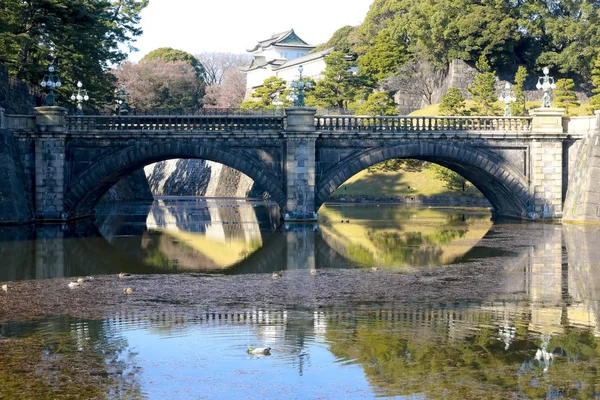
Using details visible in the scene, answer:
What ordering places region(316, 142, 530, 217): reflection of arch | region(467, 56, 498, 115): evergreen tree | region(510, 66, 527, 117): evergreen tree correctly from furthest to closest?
1. region(510, 66, 527, 117): evergreen tree
2. region(467, 56, 498, 115): evergreen tree
3. region(316, 142, 530, 217): reflection of arch

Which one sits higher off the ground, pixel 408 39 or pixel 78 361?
pixel 408 39

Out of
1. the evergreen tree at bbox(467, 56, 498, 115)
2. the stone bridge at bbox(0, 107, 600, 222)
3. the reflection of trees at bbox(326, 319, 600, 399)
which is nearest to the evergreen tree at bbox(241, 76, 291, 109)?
the evergreen tree at bbox(467, 56, 498, 115)

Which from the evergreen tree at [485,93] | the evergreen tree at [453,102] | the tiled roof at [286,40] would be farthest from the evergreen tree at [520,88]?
the tiled roof at [286,40]

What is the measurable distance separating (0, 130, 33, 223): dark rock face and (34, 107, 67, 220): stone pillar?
1091 millimetres

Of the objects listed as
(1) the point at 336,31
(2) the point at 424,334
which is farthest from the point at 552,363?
(1) the point at 336,31

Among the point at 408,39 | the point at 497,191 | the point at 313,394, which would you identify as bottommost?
the point at 313,394

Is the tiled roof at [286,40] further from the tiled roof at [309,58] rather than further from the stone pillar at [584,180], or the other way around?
the stone pillar at [584,180]

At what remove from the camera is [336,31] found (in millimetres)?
112250

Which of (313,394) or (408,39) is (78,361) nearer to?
(313,394)

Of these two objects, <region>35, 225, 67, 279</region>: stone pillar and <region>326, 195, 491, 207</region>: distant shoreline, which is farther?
<region>326, 195, 491, 207</region>: distant shoreline

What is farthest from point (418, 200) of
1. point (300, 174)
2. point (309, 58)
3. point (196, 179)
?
point (309, 58)

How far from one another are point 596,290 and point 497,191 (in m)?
26.0

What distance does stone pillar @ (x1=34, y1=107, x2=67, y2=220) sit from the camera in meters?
41.9

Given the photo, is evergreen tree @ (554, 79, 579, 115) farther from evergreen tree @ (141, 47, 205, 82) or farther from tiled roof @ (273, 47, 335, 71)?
evergreen tree @ (141, 47, 205, 82)
